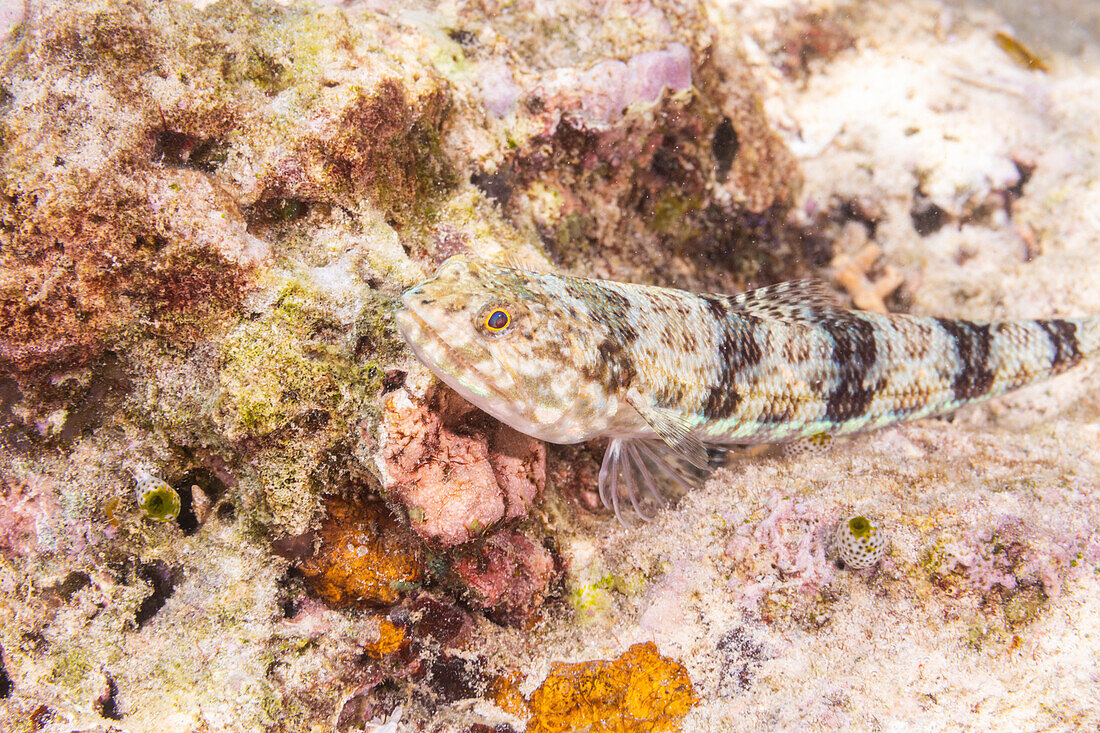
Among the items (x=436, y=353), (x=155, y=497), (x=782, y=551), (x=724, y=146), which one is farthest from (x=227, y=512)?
Result: (x=724, y=146)

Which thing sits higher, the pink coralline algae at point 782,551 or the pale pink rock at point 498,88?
the pale pink rock at point 498,88

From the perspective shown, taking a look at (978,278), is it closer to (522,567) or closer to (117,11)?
(522,567)

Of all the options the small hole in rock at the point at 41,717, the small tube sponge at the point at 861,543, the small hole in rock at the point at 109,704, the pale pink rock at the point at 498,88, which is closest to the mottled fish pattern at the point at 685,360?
the small tube sponge at the point at 861,543

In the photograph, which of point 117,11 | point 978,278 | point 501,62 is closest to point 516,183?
point 501,62

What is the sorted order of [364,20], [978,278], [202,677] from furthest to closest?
[978,278] < [364,20] < [202,677]

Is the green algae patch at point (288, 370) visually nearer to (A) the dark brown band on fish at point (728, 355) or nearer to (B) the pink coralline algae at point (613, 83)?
(A) the dark brown band on fish at point (728, 355)

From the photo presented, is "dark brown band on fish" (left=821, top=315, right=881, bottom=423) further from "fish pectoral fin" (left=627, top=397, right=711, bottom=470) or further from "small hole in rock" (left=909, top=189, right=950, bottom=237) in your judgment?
"small hole in rock" (left=909, top=189, right=950, bottom=237)

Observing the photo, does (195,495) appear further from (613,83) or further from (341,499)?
(613,83)
